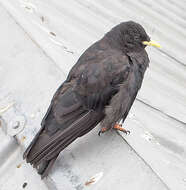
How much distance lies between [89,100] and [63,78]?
30 cm

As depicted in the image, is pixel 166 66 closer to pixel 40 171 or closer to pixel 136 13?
pixel 136 13

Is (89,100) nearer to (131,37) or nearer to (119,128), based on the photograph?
(119,128)

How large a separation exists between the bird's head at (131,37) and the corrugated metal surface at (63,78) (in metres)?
0.36

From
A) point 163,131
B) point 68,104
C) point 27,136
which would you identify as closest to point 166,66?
point 163,131

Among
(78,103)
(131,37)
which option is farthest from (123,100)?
(131,37)

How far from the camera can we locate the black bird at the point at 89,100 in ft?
6.12

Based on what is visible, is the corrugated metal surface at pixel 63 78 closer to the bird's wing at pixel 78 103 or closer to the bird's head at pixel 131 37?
the bird's wing at pixel 78 103

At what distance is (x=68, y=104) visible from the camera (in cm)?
209

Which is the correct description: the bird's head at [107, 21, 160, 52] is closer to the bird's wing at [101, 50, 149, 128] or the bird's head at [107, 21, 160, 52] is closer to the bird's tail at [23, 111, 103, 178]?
the bird's wing at [101, 50, 149, 128]

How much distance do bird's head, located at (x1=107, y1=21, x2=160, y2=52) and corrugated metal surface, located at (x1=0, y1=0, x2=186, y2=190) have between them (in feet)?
1.18

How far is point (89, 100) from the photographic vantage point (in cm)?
217

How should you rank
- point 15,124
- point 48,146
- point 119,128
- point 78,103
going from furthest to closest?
point 119,128 → point 78,103 → point 15,124 → point 48,146

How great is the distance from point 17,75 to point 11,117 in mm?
368

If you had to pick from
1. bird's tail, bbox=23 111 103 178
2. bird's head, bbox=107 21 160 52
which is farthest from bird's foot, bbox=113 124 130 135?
bird's head, bbox=107 21 160 52
